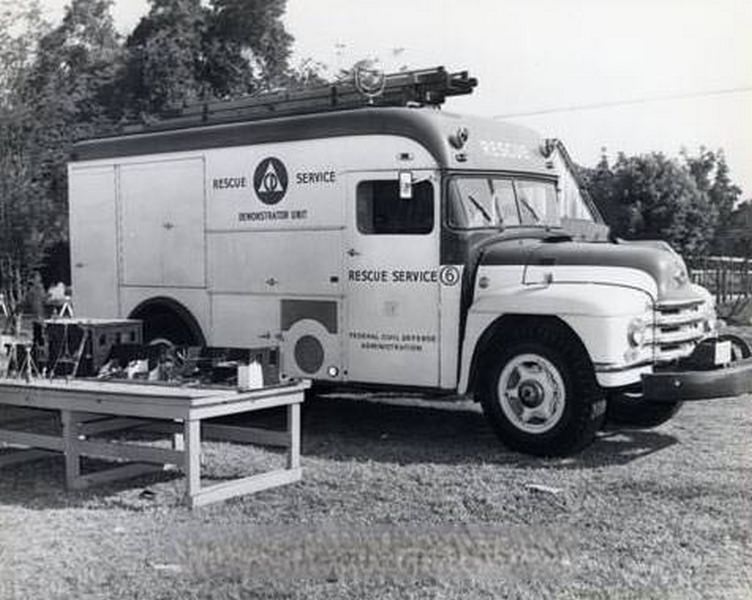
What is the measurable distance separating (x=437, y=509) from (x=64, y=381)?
299 cm

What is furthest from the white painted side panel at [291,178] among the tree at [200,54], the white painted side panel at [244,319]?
the tree at [200,54]

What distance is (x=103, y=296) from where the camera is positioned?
11.1m

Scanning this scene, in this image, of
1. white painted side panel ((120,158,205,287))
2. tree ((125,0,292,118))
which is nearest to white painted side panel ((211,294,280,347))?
white painted side panel ((120,158,205,287))

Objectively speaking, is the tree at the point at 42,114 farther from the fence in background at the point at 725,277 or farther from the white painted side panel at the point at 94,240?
the fence in background at the point at 725,277

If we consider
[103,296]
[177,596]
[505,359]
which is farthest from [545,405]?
[103,296]

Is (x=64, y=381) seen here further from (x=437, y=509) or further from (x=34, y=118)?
(x=34, y=118)

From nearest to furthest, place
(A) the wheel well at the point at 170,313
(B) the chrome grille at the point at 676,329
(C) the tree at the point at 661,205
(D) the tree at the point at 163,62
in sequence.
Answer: (B) the chrome grille at the point at 676,329 < (A) the wheel well at the point at 170,313 < (C) the tree at the point at 661,205 < (D) the tree at the point at 163,62

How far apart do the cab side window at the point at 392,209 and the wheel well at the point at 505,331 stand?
3.28 ft

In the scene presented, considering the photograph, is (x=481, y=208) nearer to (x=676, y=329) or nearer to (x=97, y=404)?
(x=676, y=329)

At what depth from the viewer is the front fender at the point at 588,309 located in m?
7.79

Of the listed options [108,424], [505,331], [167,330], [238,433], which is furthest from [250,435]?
[167,330]

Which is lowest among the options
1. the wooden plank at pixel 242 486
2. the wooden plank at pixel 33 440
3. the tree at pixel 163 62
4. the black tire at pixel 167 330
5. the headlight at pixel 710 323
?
the wooden plank at pixel 242 486

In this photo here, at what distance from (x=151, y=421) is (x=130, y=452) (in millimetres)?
941

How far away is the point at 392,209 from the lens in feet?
29.3
